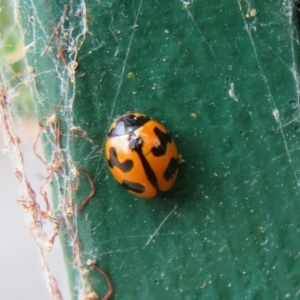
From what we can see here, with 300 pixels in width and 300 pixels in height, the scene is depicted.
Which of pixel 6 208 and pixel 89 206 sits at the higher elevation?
pixel 89 206

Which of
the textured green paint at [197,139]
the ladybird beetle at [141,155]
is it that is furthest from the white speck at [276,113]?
the ladybird beetle at [141,155]

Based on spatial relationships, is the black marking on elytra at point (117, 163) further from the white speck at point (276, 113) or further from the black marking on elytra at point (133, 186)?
the white speck at point (276, 113)

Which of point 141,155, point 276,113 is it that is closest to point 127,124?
point 141,155

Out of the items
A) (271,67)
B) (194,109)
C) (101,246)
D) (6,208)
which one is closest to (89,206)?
(101,246)

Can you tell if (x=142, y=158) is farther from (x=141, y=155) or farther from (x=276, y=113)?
(x=276, y=113)

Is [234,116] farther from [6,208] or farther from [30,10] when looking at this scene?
[6,208]

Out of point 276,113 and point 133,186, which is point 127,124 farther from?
point 276,113
